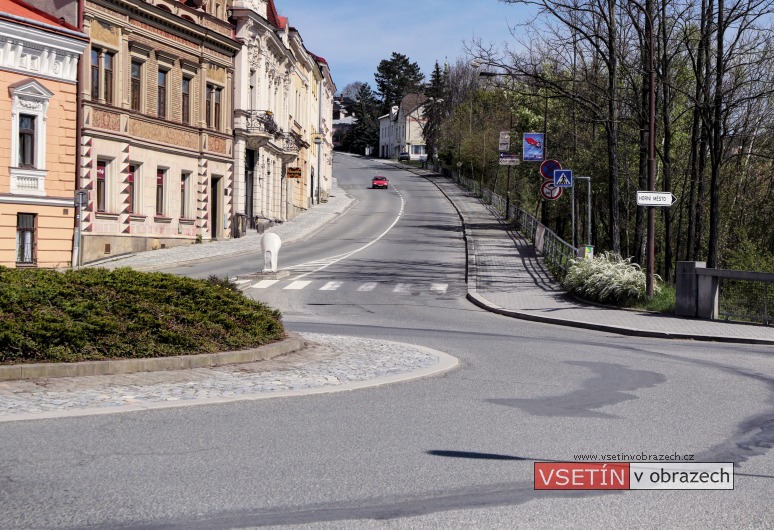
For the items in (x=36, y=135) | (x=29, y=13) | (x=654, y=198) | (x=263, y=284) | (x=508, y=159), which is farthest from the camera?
(x=508, y=159)

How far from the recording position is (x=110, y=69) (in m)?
37.7

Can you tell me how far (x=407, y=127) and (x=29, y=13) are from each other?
13785 cm

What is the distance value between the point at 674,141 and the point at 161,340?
3789 centimetres

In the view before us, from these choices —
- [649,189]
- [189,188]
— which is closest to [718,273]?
[649,189]

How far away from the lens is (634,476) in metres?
6.39

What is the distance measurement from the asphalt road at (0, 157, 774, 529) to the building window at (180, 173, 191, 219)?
104ft

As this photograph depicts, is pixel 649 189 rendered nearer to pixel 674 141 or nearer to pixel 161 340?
pixel 161 340

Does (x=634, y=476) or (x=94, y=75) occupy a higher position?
(x=94, y=75)

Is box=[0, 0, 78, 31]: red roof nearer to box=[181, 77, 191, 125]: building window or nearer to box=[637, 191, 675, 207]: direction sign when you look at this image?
box=[181, 77, 191, 125]: building window

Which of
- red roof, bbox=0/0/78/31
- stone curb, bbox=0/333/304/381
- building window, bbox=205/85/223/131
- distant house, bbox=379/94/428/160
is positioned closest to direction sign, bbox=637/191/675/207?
stone curb, bbox=0/333/304/381

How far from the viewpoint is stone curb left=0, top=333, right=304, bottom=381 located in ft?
31.6

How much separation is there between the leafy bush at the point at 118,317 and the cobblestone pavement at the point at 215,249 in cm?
1161

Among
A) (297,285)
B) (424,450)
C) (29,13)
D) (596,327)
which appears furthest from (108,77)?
(424,450)

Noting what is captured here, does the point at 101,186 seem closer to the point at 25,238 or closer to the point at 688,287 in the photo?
the point at 25,238
